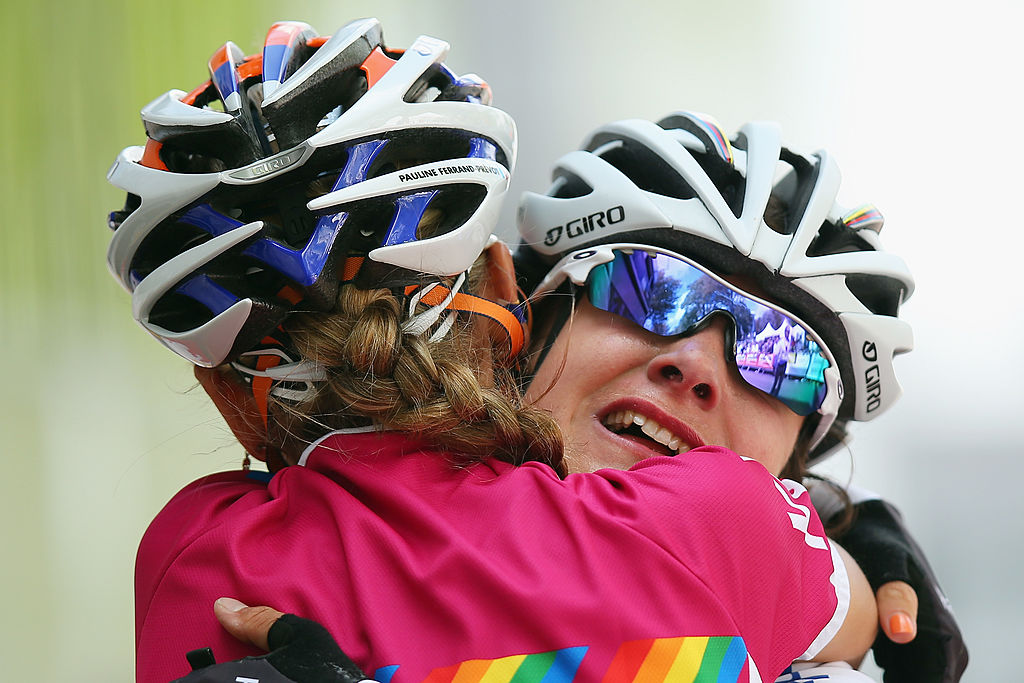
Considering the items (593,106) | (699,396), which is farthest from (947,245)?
(699,396)

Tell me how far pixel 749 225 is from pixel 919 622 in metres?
0.80

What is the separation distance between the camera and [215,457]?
249 cm

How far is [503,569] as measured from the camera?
0.90m

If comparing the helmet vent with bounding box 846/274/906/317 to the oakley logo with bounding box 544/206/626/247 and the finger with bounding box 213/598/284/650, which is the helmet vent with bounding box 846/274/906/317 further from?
the finger with bounding box 213/598/284/650

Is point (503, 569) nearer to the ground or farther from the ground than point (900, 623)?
farther from the ground

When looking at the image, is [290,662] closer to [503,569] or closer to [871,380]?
[503,569]

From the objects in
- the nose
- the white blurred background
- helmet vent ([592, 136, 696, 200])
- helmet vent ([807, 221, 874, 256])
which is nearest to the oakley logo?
helmet vent ([592, 136, 696, 200])

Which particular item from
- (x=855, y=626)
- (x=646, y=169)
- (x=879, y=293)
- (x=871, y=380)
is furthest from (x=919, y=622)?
(x=646, y=169)

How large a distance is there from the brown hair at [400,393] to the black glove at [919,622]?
2.84 ft

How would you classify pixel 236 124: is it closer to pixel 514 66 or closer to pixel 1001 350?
pixel 514 66

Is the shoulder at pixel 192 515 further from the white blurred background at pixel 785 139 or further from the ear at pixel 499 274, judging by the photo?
the white blurred background at pixel 785 139

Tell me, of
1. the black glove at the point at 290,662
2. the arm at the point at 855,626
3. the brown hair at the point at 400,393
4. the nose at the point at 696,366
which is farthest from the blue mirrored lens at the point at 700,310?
the black glove at the point at 290,662

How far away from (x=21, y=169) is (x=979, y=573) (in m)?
2.82

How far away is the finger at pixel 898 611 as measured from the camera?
150cm
